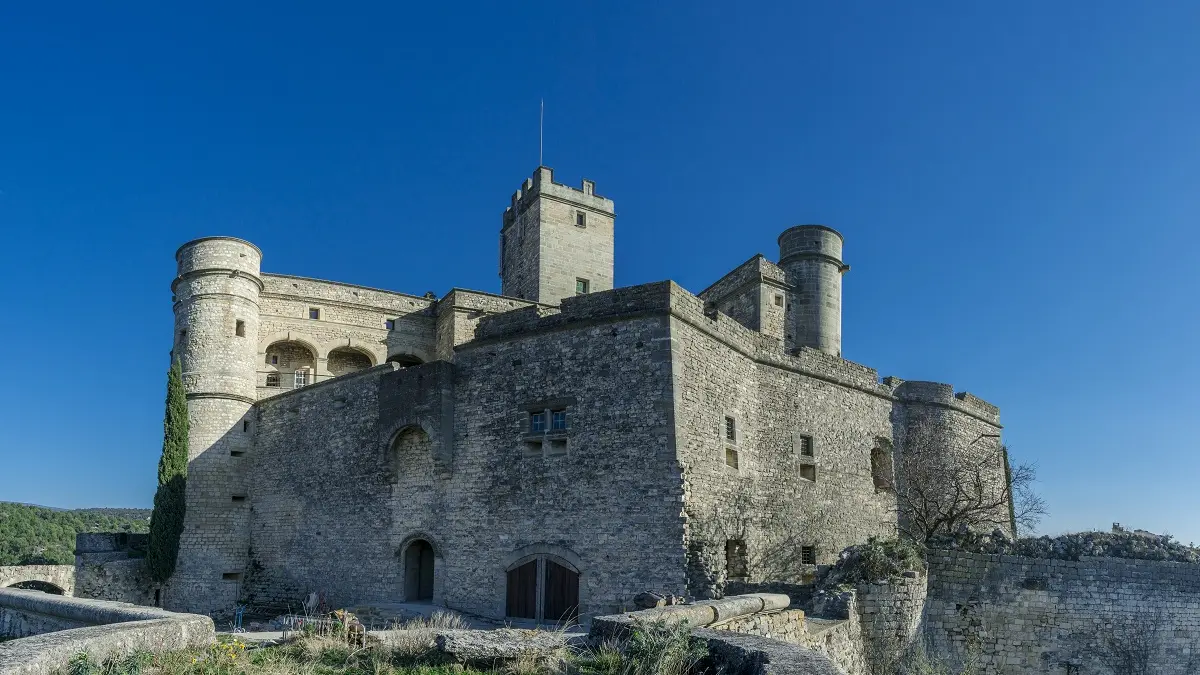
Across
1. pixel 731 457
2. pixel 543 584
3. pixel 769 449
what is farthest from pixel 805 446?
pixel 543 584

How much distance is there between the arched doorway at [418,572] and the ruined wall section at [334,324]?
8.49m

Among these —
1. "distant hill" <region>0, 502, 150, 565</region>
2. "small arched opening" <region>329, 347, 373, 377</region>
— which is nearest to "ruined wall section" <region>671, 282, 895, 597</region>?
"small arched opening" <region>329, 347, 373, 377</region>

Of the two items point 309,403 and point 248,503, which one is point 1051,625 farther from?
point 248,503

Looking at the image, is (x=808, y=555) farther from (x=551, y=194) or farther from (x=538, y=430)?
(x=551, y=194)

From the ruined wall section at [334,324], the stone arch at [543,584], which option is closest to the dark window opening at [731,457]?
the stone arch at [543,584]

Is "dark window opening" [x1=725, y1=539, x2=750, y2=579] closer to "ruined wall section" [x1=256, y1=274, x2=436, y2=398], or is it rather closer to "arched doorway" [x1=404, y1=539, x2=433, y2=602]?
"arched doorway" [x1=404, y1=539, x2=433, y2=602]

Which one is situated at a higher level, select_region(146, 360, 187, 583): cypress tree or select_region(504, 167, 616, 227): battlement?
select_region(504, 167, 616, 227): battlement

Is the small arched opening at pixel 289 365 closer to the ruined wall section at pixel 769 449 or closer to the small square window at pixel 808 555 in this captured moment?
the ruined wall section at pixel 769 449

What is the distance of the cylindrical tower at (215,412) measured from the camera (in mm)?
26391

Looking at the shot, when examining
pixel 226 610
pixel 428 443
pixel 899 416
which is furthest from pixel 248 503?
pixel 899 416

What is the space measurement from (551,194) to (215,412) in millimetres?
13926

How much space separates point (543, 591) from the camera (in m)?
18.9

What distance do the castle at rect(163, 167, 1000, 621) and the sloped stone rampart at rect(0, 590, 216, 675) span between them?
8.94 m

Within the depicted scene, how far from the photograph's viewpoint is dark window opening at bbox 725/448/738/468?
68.1 feet
